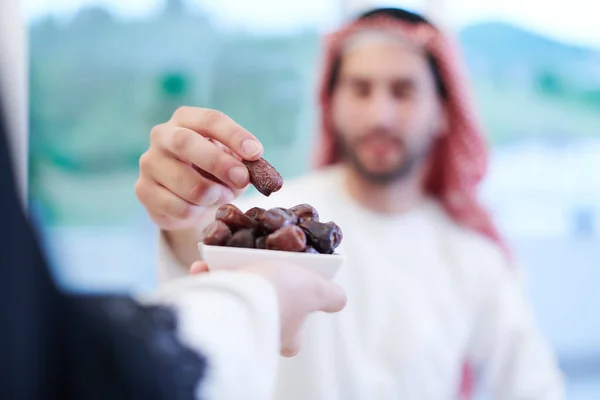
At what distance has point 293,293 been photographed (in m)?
0.23

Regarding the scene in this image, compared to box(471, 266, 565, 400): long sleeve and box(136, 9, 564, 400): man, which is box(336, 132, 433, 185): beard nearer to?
box(136, 9, 564, 400): man

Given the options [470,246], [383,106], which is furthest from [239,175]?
[470,246]

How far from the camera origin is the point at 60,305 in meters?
0.17

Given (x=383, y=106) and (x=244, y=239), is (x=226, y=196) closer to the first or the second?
(x=244, y=239)

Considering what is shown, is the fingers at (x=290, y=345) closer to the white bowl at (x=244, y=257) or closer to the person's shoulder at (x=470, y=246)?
the white bowl at (x=244, y=257)

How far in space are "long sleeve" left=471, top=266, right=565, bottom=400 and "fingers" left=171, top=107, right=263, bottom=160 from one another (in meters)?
0.62

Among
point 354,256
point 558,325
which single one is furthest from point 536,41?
point 354,256

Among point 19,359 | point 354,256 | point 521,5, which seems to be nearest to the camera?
point 19,359

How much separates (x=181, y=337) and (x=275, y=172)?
73mm

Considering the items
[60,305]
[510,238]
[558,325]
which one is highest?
[60,305]

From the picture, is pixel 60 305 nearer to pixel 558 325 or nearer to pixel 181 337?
pixel 181 337

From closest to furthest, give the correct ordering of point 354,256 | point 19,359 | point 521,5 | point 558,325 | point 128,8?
point 19,359, point 128,8, point 354,256, point 521,5, point 558,325

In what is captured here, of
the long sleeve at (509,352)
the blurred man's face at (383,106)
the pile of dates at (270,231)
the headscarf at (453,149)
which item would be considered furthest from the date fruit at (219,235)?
the long sleeve at (509,352)

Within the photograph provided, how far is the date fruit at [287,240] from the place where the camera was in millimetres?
220
